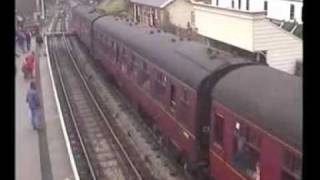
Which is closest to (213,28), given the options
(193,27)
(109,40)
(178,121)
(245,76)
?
(193,27)

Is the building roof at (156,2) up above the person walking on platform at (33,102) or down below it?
above

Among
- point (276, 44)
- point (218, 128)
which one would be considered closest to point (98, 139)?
point (218, 128)

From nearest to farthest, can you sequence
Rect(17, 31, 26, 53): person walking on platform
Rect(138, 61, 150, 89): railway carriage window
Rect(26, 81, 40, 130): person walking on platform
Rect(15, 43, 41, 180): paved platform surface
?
1. Rect(15, 43, 41, 180): paved platform surface
2. Rect(26, 81, 40, 130): person walking on platform
3. Rect(138, 61, 150, 89): railway carriage window
4. Rect(17, 31, 26, 53): person walking on platform

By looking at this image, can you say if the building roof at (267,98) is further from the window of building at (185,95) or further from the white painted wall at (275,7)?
the white painted wall at (275,7)

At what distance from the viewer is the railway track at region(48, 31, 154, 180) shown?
1092 cm

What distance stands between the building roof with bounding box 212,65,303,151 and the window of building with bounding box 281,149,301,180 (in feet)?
0.42

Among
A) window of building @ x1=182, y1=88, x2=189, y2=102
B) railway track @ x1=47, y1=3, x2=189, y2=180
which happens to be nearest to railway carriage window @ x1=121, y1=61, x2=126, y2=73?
railway track @ x1=47, y1=3, x2=189, y2=180

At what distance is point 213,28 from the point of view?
2400cm

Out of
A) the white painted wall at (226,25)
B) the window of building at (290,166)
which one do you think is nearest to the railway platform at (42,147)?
the window of building at (290,166)

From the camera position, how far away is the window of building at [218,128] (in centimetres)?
761

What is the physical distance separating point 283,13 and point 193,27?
4.88 meters

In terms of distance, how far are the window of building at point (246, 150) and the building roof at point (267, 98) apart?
0.18 metres

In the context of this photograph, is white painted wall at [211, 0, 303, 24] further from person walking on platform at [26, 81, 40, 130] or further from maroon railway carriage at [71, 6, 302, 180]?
person walking on platform at [26, 81, 40, 130]
